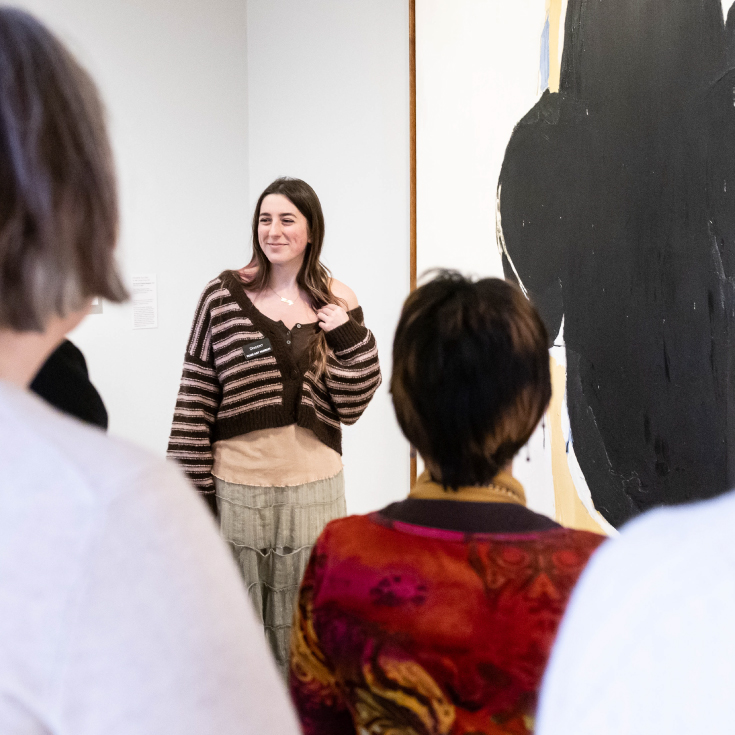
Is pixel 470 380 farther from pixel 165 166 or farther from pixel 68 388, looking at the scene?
pixel 165 166

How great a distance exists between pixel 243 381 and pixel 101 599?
182 centimetres

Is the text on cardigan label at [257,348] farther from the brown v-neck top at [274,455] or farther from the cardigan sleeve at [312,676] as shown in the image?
the cardigan sleeve at [312,676]

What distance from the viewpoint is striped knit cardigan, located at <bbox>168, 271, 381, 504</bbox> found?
219 cm

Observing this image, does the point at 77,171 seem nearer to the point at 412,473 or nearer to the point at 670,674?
the point at 670,674

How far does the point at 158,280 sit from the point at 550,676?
10.1ft

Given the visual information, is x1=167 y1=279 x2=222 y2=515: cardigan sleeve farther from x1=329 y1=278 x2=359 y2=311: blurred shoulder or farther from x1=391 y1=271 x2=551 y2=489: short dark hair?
x1=391 y1=271 x2=551 y2=489: short dark hair

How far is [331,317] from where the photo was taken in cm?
227

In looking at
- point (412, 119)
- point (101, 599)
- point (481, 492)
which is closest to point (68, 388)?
point (481, 492)

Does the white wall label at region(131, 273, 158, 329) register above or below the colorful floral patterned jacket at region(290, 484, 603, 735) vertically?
above

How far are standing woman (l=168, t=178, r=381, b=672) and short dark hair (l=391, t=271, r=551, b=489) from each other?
1212 mm

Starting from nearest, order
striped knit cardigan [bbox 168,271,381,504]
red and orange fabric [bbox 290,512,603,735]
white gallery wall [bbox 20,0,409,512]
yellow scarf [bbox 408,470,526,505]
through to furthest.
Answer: red and orange fabric [bbox 290,512,603,735] → yellow scarf [bbox 408,470,526,505] → striped knit cardigan [bbox 168,271,381,504] → white gallery wall [bbox 20,0,409,512]

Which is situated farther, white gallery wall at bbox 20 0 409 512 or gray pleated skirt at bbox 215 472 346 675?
white gallery wall at bbox 20 0 409 512

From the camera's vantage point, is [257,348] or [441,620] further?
[257,348]

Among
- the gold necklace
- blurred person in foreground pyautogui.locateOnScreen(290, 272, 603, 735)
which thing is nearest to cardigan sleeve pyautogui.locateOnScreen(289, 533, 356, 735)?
blurred person in foreground pyautogui.locateOnScreen(290, 272, 603, 735)
